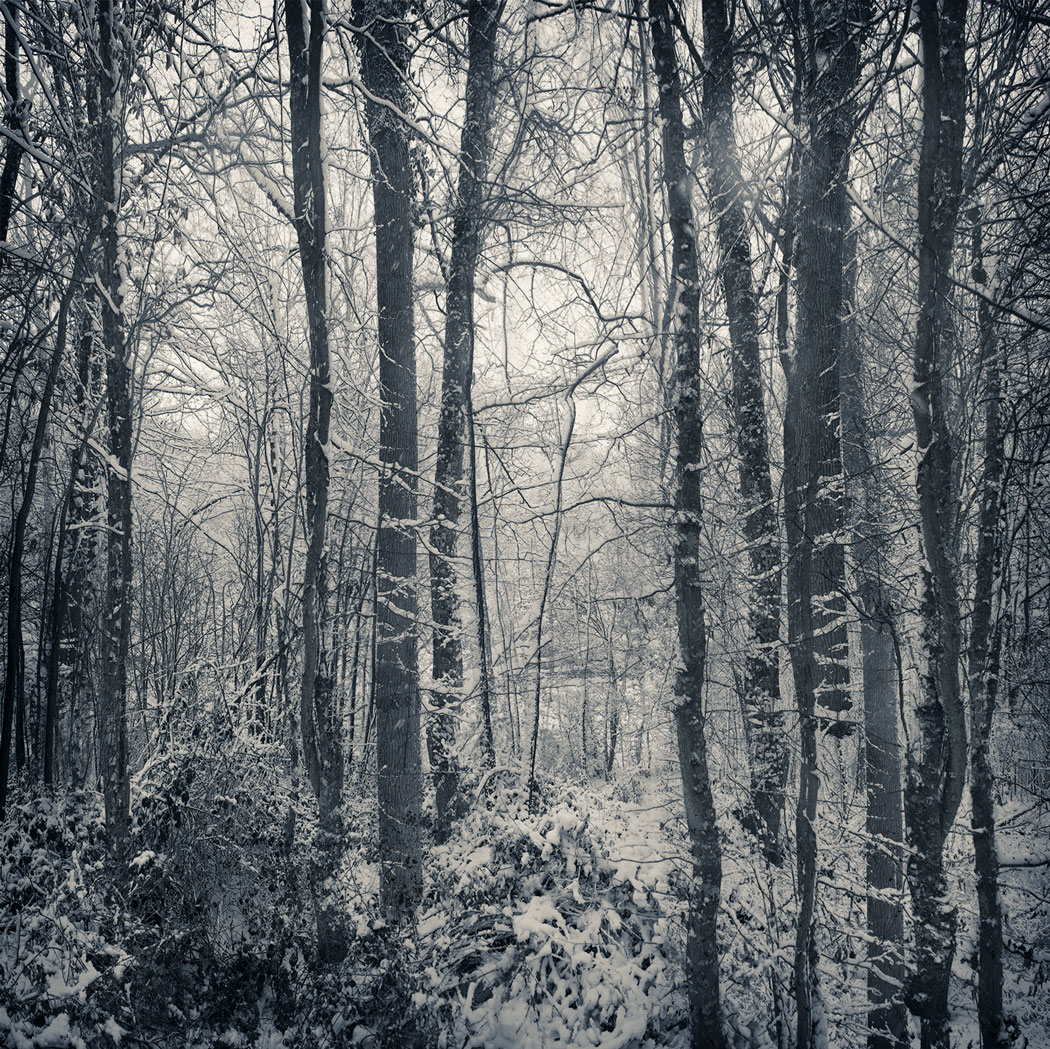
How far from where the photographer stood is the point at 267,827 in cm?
623

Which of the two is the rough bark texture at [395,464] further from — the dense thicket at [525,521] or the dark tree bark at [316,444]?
the dark tree bark at [316,444]

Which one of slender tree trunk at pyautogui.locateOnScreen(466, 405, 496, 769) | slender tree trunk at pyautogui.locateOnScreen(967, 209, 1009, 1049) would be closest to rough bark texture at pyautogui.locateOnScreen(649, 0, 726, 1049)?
slender tree trunk at pyautogui.locateOnScreen(466, 405, 496, 769)

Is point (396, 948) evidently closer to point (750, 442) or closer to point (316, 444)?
point (316, 444)

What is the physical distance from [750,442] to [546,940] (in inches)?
211

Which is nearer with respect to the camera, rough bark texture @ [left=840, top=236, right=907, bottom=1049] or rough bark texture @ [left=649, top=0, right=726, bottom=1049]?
rough bark texture @ [left=649, top=0, right=726, bottom=1049]

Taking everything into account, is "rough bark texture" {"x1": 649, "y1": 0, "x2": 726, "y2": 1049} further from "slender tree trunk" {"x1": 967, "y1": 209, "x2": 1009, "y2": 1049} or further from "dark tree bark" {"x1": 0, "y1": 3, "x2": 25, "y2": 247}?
"dark tree bark" {"x1": 0, "y1": 3, "x2": 25, "y2": 247}

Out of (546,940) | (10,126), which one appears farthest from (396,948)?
(10,126)

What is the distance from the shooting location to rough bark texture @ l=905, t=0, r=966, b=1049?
4133 mm

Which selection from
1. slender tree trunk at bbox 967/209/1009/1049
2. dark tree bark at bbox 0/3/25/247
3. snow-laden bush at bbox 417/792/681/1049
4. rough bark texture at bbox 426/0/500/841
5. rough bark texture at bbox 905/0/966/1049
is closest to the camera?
snow-laden bush at bbox 417/792/681/1049

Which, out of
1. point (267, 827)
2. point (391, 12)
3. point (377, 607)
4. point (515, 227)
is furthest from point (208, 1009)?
point (391, 12)

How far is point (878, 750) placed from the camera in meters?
6.12

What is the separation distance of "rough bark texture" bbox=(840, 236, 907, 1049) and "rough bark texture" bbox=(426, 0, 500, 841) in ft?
12.2

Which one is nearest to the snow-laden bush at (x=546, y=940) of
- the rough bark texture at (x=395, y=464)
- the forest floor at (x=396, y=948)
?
the forest floor at (x=396, y=948)

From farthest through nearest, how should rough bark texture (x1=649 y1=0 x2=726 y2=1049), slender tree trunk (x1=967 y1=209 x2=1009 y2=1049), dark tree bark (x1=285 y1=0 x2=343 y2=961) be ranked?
1. slender tree trunk (x1=967 y1=209 x2=1009 y2=1049)
2. dark tree bark (x1=285 y1=0 x2=343 y2=961)
3. rough bark texture (x1=649 y1=0 x2=726 y2=1049)
